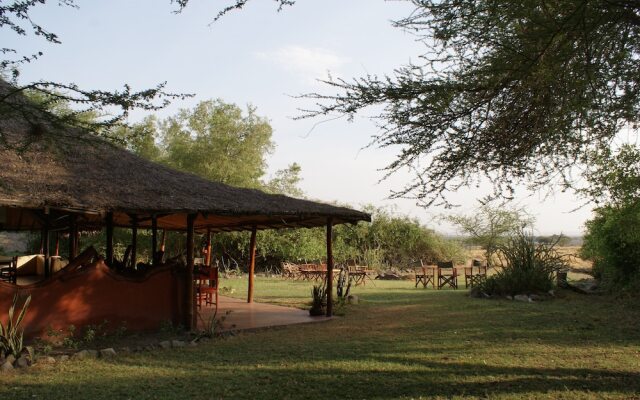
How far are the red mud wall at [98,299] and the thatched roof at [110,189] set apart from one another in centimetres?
107

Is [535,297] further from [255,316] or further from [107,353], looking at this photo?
[107,353]

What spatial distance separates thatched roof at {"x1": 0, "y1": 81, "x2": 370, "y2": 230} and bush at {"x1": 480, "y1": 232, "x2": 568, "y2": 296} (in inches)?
202

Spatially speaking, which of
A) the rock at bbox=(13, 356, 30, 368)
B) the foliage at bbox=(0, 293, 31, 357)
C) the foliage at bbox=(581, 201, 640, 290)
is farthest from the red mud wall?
the foliage at bbox=(581, 201, 640, 290)

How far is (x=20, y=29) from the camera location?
4004mm

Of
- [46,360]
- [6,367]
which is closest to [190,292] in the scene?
[46,360]

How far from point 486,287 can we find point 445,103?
33.0ft

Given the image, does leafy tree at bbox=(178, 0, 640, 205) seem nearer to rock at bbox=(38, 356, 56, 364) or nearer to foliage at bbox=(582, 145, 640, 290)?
foliage at bbox=(582, 145, 640, 290)

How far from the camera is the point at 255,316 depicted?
35.9 feet

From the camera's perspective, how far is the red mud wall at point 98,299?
7.61 meters

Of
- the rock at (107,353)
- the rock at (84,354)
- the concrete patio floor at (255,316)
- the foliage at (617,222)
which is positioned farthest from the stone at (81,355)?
the foliage at (617,222)

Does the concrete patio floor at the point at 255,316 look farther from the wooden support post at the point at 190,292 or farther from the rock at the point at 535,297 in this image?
the rock at the point at 535,297

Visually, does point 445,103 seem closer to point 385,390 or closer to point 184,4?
point 184,4

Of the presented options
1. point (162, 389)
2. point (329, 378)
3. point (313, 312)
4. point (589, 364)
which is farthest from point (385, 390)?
point (313, 312)

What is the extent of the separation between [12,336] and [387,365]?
4702mm
